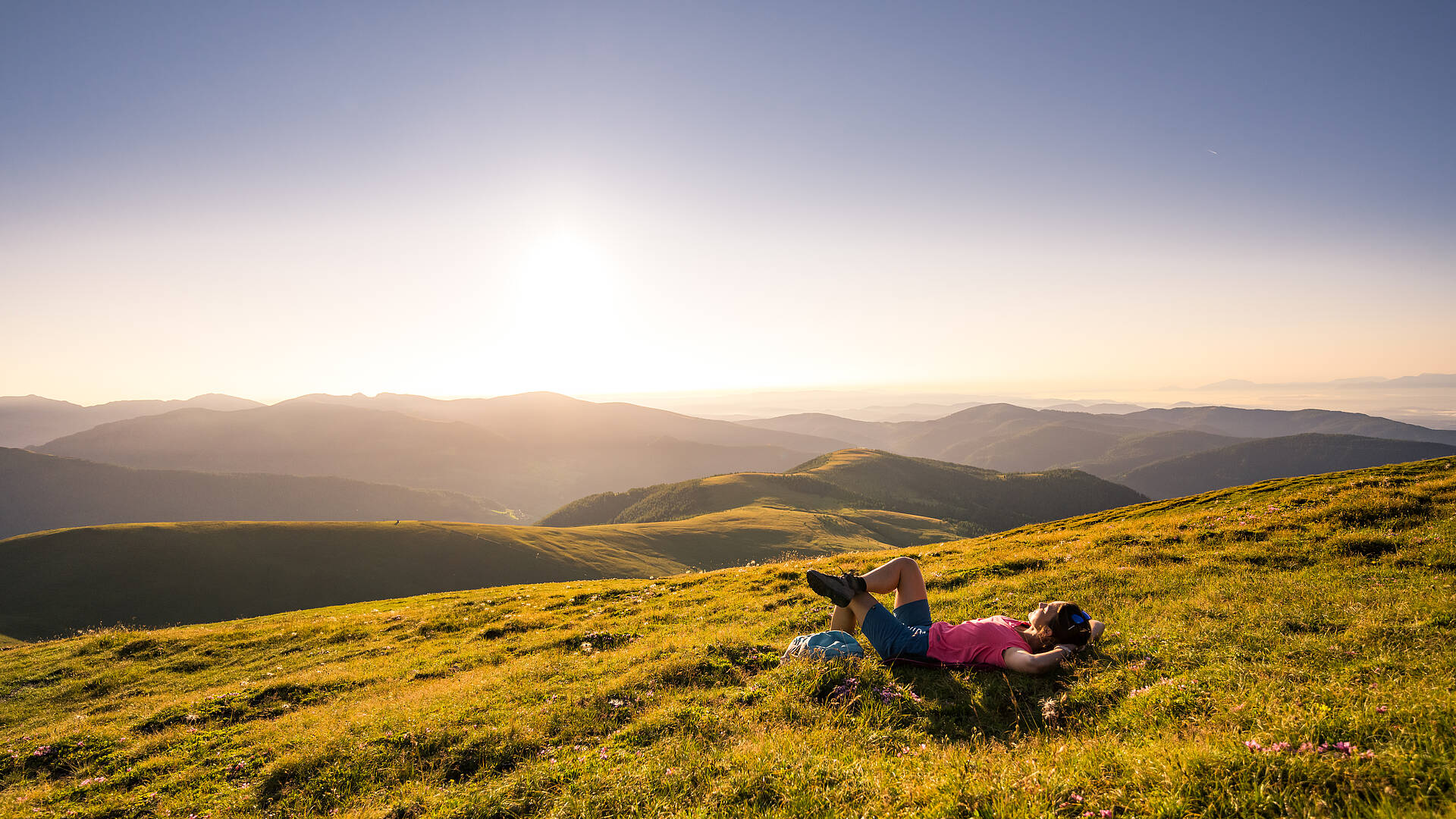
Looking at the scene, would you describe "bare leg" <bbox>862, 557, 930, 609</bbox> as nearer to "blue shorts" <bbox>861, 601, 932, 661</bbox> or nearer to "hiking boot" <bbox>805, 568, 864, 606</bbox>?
"hiking boot" <bbox>805, 568, 864, 606</bbox>

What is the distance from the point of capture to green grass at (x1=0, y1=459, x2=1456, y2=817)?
5.31 meters

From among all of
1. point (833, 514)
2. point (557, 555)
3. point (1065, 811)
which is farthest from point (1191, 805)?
point (833, 514)

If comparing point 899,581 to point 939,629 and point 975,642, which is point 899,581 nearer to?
point 939,629

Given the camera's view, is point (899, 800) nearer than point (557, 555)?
Yes

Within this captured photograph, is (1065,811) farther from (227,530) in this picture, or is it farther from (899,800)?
(227,530)

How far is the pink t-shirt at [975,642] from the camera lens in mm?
9070

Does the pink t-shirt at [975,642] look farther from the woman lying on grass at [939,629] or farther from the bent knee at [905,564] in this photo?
the bent knee at [905,564]

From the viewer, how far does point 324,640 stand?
22.9 meters

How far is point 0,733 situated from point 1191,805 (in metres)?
27.6

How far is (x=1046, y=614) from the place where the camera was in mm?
9133

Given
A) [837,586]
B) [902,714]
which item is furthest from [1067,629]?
[837,586]

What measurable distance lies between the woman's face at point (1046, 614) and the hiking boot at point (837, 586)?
2.97 m

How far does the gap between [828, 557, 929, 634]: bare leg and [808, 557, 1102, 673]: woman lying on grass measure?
0.05 ft

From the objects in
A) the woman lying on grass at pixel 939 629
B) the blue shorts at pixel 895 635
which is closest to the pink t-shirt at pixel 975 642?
the woman lying on grass at pixel 939 629
